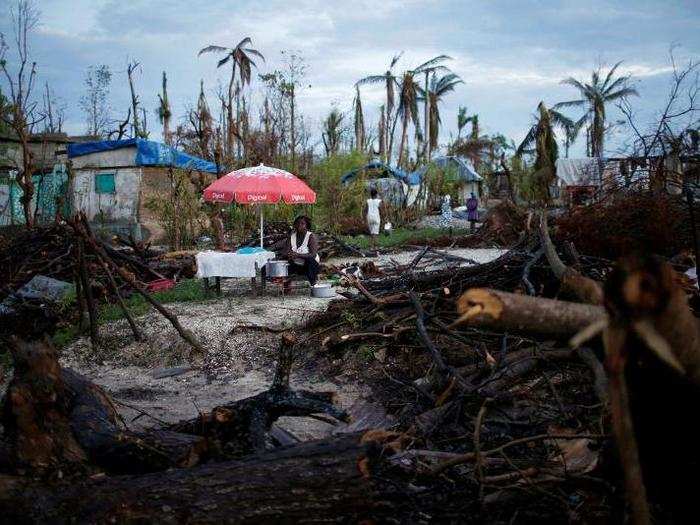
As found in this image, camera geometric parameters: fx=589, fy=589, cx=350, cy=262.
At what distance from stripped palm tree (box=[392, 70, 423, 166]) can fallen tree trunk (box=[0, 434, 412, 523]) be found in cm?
3501

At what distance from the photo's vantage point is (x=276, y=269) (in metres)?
8.81

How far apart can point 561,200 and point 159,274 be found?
22195 millimetres

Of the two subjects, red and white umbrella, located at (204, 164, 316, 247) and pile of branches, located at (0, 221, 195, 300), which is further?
red and white umbrella, located at (204, 164, 316, 247)

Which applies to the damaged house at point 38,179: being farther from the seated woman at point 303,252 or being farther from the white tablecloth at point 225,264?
the seated woman at point 303,252

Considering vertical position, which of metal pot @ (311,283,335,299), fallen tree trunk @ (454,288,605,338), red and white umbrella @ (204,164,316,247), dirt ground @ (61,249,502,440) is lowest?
dirt ground @ (61,249,502,440)

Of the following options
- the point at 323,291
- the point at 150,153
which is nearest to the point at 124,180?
the point at 150,153

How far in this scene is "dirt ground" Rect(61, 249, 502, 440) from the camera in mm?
4879

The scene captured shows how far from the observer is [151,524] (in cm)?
216

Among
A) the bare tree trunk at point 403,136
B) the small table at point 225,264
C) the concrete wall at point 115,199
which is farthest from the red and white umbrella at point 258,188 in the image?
the bare tree trunk at point 403,136

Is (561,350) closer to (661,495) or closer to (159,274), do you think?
(661,495)

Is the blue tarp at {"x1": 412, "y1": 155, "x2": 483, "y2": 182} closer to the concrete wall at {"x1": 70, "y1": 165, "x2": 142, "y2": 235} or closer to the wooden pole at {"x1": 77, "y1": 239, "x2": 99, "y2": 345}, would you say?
the concrete wall at {"x1": 70, "y1": 165, "x2": 142, "y2": 235}

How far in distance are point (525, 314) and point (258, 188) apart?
8.63 meters

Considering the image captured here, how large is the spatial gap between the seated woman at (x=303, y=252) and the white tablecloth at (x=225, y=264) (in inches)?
26.7

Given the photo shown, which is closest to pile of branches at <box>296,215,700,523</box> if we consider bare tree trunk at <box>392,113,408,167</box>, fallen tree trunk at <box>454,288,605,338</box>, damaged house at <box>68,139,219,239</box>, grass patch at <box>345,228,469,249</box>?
fallen tree trunk at <box>454,288,605,338</box>
